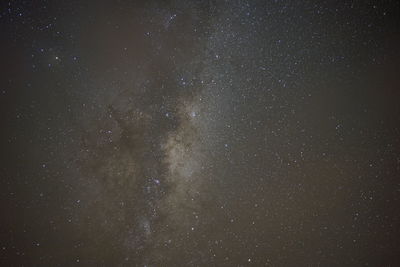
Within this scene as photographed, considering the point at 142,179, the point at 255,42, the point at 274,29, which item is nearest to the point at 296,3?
the point at 274,29

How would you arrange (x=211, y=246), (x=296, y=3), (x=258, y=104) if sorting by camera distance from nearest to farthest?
(x=296, y=3) < (x=258, y=104) < (x=211, y=246)

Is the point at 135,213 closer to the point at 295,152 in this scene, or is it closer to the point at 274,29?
the point at 295,152

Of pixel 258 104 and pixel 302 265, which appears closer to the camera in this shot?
pixel 258 104

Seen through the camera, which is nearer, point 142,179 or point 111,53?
point 111,53

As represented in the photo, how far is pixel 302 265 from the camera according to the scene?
4.12m

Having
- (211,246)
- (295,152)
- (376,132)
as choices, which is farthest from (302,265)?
(376,132)

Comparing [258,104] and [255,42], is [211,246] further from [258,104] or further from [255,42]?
[255,42]

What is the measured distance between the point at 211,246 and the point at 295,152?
74.6 inches

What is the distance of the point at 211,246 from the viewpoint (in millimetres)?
4012

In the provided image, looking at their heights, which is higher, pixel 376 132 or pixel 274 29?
pixel 274 29

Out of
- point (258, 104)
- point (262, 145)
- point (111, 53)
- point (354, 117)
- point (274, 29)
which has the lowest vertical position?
point (354, 117)

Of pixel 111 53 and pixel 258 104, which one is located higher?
pixel 111 53

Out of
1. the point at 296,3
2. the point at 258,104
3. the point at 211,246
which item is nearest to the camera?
the point at 296,3

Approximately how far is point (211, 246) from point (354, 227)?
7.30ft
